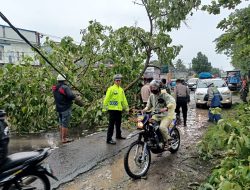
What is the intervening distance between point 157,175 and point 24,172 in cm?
267

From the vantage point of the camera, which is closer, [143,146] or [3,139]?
[3,139]

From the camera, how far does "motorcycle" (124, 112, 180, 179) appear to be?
5863 mm

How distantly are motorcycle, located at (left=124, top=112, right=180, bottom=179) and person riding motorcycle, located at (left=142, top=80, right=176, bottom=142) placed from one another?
0.50ft

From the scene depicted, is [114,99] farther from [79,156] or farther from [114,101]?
[79,156]

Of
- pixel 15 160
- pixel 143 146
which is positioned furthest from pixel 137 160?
pixel 15 160

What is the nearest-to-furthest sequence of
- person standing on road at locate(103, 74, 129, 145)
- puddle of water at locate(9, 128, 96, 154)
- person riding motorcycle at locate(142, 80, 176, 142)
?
1. person riding motorcycle at locate(142, 80, 176, 142)
2. person standing on road at locate(103, 74, 129, 145)
3. puddle of water at locate(9, 128, 96, 154)

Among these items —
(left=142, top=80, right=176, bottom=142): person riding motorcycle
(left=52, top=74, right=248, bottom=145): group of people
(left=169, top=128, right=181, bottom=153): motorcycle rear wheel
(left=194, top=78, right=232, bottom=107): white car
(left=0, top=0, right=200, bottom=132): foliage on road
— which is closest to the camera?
(left=142, top=80, right=176, bottom=142): person riding motorcycle

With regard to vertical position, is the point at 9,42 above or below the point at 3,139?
above

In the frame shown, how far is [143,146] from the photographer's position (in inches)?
239

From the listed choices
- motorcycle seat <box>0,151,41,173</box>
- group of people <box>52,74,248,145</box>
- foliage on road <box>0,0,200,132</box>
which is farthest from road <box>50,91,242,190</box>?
foliage on road <box>0,0,200,132</box>

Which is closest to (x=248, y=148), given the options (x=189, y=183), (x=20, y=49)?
(x=189, y=183)

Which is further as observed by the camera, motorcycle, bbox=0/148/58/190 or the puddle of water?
the puddle of water

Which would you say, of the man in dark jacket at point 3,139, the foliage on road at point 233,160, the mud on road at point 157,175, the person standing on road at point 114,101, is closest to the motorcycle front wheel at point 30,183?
the man in dark jacket at point 3,139

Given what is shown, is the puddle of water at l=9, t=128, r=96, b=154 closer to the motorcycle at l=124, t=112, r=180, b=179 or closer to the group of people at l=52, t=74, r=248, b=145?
the group of people at l=52, t=74, r=248, b=145
